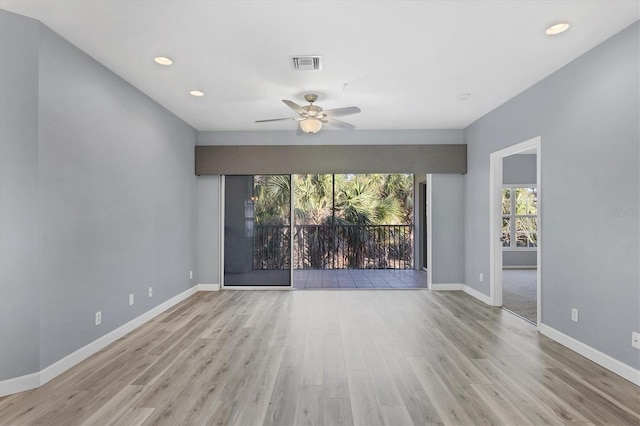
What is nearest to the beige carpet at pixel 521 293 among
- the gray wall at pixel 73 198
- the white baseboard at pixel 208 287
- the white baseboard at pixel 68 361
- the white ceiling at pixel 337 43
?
the white ceiling at pixel 337 43

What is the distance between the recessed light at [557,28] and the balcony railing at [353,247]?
5.40 metres

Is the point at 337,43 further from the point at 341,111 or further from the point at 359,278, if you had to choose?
the point at 359,278

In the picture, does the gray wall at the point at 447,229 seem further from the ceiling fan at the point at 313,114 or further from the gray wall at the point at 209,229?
the gray wall at the point at 209,229

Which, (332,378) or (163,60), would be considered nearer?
(332,378)

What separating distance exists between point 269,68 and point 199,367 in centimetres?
278

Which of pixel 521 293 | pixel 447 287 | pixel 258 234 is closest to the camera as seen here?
pixel 521 293

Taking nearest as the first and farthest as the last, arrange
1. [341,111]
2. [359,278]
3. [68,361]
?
[68,361] → [341,111] → [359,278]

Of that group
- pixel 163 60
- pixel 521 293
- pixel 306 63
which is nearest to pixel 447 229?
pixel 521 293

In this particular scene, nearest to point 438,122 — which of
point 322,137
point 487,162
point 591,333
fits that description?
point 487,162

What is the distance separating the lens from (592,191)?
112 inches

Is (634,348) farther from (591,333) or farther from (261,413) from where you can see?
(261,413)

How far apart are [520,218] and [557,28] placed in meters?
6.13

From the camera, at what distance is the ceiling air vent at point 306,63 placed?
9.75 feet

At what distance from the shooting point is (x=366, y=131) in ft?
17.9
